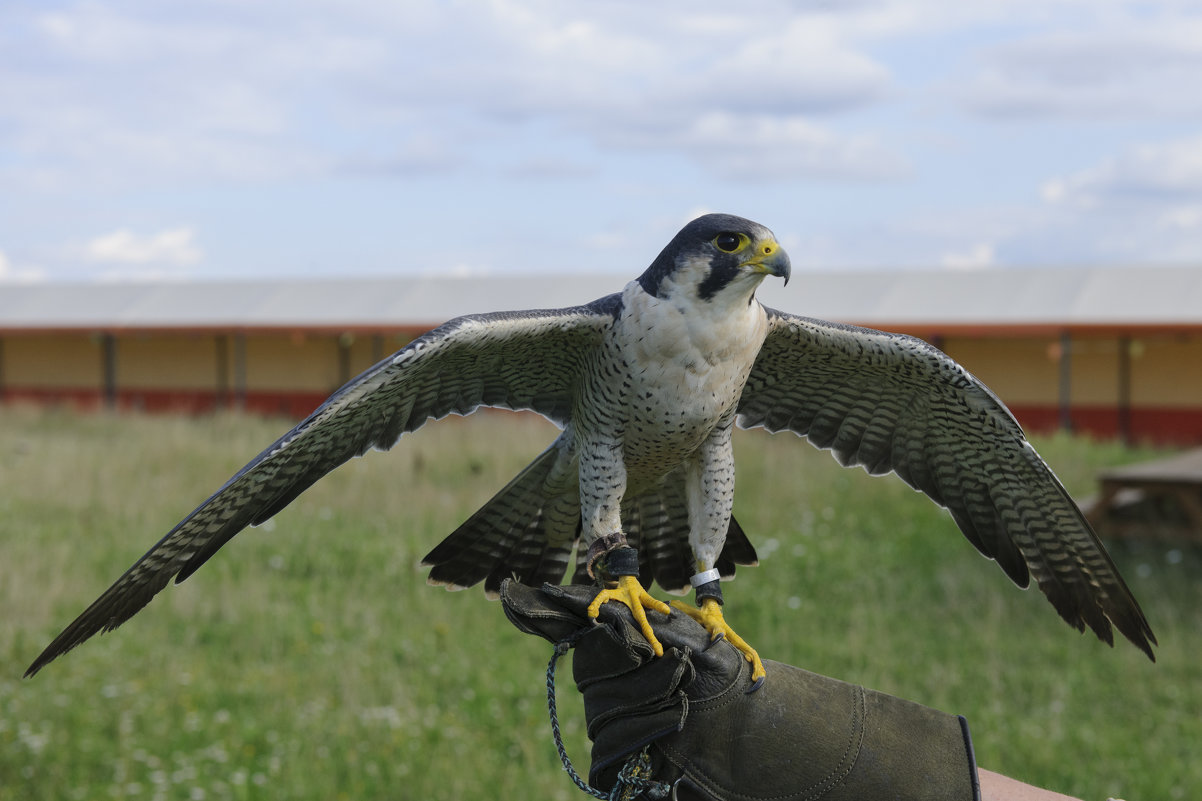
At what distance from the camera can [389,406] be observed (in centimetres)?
280

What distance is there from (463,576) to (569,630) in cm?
53

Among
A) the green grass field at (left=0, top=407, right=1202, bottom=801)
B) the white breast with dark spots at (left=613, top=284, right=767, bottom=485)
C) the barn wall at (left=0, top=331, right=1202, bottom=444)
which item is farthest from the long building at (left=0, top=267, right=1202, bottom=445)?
the white breast with dark spots at (left=613, top=284, right=767, bottom=485)

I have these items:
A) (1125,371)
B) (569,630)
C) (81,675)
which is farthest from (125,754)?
(1125,371)

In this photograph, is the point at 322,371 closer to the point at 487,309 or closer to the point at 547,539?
the point at 487,309

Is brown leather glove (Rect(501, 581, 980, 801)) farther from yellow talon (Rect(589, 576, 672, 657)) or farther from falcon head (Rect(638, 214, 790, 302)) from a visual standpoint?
falcon head (Rect(638, 214, 790, 302))

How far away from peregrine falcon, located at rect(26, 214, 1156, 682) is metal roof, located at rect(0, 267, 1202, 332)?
1517 cm

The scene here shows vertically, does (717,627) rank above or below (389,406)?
below

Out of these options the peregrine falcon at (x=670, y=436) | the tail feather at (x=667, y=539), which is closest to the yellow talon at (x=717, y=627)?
the peregrine falcon at (x=670, y=436)

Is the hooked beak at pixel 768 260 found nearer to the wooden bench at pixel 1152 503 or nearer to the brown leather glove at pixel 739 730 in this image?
the brown leather glove at pixel 739 730

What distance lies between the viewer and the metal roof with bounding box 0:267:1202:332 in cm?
1902

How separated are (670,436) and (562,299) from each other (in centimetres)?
2024

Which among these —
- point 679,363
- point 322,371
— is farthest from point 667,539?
point 322,371

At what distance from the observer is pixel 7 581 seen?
7.88 m

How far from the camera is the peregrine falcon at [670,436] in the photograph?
8.01 ft
